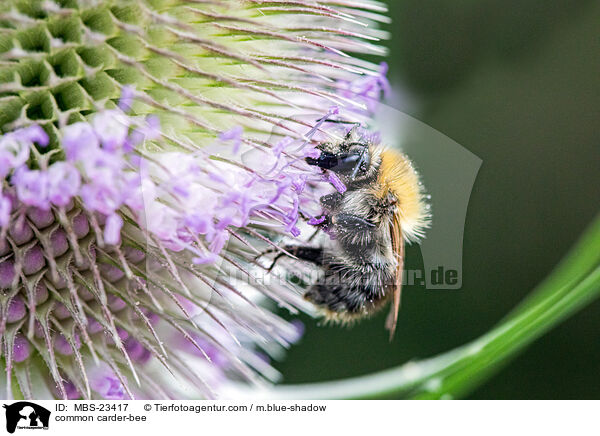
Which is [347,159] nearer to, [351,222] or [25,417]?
[351,222]

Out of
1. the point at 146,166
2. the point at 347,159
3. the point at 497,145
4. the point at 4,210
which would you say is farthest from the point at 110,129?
the point at 497,145

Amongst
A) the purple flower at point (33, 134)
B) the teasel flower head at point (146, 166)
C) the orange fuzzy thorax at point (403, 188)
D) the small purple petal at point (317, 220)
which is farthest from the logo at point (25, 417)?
the orange fuzzy thorax at point (403, 188)

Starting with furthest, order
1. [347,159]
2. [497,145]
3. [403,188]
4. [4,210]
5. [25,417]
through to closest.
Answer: [497,145], [403,188], [347,159], [25,417], [4,210]

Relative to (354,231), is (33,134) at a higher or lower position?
higher

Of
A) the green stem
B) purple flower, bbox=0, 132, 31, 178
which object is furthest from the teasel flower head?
the green stem

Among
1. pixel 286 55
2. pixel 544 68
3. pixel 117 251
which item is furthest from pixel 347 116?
pixel 544 68
